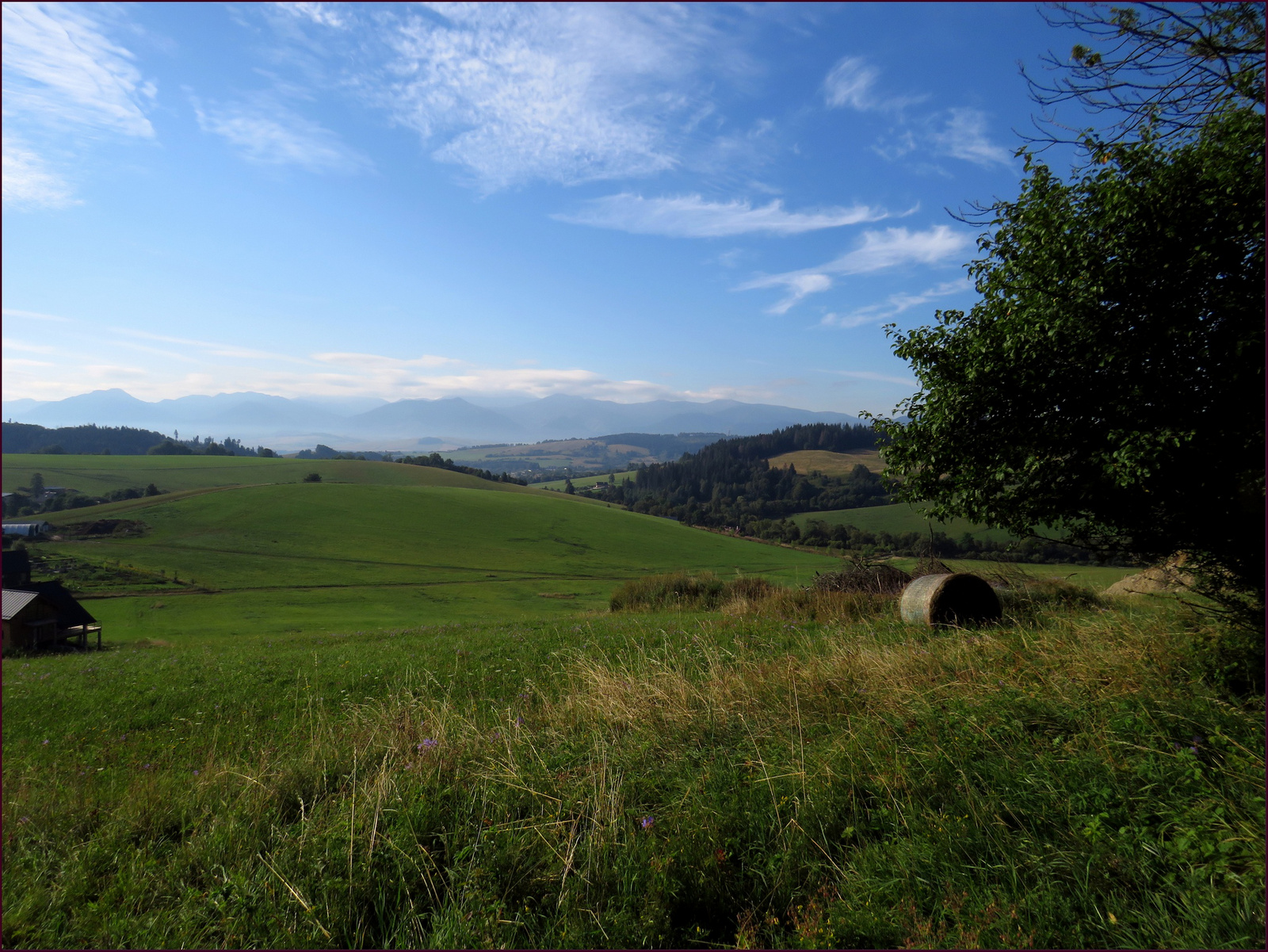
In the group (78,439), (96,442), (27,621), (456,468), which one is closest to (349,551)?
(27,621)

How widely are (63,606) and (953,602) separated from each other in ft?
110

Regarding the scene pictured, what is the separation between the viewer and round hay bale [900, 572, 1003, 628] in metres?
12.5

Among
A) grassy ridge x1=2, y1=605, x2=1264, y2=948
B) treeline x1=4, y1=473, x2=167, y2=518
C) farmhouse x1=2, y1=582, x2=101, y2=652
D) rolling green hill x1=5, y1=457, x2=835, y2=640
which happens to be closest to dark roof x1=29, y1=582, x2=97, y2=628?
farmhouse x1=2, y1=582, x2=101, y2=652

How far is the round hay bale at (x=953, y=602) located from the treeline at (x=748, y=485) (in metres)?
76.4

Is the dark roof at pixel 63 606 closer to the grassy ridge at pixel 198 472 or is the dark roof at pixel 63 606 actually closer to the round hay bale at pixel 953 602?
the round hay bale at pixel 953 602

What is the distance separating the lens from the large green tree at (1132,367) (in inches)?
257

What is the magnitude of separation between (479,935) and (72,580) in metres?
59.1

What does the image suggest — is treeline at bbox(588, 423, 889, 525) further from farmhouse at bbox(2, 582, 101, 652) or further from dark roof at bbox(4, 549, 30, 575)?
farmhouse at bbox(2, 582, 101, 652)

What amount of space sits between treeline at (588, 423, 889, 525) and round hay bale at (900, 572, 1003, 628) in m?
76.4

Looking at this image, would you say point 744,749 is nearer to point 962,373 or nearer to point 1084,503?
point 1084,503

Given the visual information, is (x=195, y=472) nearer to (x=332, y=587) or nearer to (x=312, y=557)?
(x=312, y=557)

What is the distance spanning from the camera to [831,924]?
345 cm

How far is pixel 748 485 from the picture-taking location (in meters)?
128

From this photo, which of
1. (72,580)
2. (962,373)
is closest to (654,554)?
(72,580)
